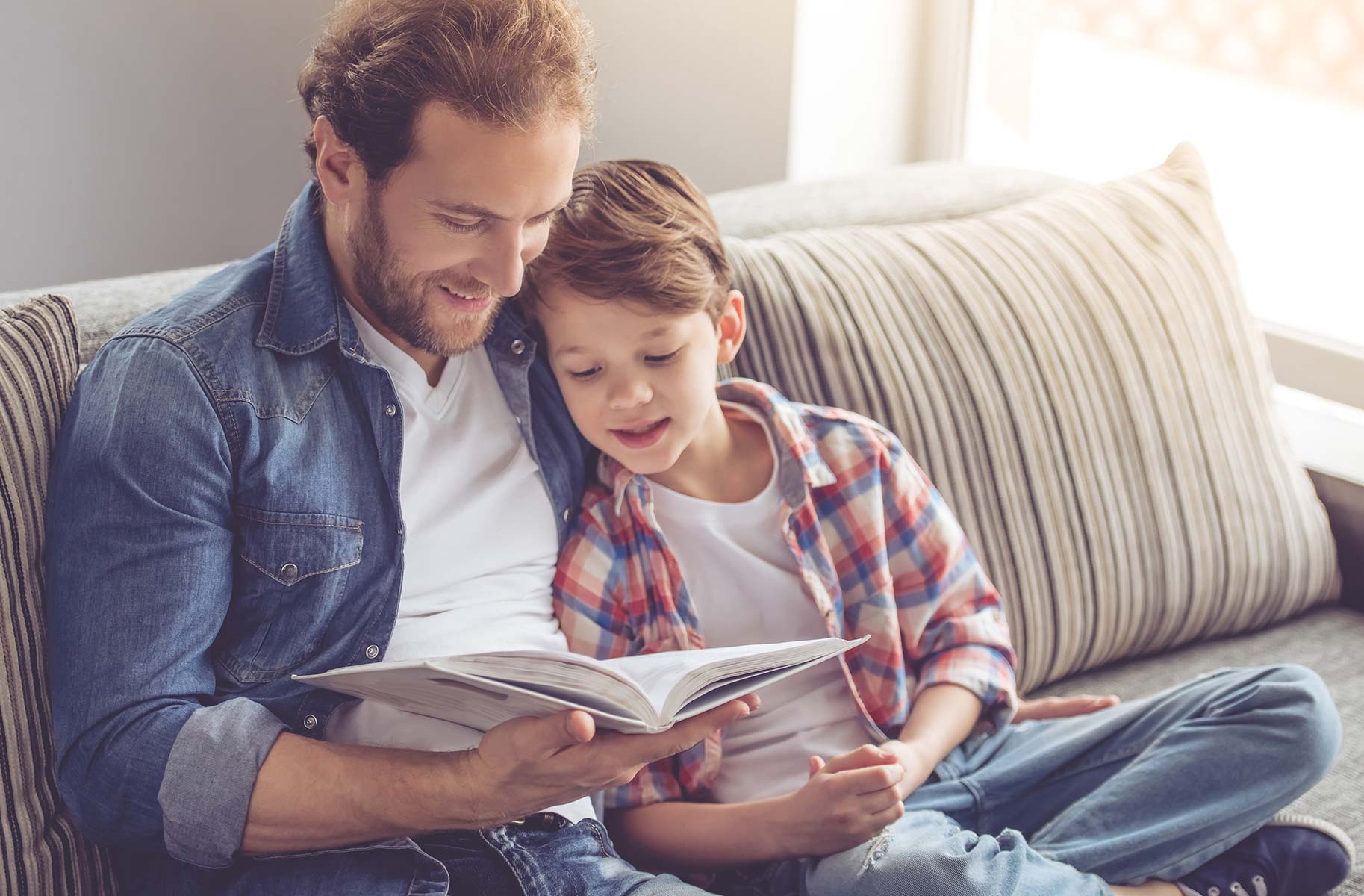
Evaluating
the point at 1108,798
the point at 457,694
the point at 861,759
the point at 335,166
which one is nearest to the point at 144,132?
the point at 335,166

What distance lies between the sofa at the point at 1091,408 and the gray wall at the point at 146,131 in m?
0.49

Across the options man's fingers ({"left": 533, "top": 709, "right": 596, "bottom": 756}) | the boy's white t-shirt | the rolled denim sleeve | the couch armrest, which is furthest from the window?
the rolled denim sleeve

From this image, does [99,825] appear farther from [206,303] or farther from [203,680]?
[206,303]

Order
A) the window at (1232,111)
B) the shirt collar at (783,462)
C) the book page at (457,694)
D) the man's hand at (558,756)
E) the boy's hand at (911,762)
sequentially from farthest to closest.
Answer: the window at (1232,111) < the shirt collar at (783,462) < the boy's hand at (911,762) < the man's hand at (558,756) < the book page at (457,694)

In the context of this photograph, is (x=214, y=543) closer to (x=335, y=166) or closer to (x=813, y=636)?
(x=335, y=166)

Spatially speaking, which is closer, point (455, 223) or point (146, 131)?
point (455, 223)

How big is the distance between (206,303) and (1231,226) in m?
2.03

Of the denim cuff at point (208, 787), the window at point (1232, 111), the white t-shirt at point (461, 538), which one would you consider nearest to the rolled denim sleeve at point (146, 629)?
the denim cuff at point (208, 787)

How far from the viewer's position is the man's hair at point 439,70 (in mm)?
1136

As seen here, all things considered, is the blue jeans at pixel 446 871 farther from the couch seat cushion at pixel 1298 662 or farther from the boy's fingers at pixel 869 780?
the couch seat cushion at pixel 1298 662

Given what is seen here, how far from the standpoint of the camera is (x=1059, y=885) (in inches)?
46.9

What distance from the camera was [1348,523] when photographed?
1.87 metres

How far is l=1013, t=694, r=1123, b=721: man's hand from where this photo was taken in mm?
1415

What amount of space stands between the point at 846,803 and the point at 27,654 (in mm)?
735
